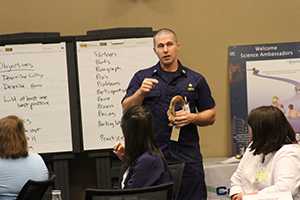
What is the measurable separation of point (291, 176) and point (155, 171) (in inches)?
25.9

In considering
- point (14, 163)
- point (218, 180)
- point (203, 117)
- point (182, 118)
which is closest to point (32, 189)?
point (14, 163)

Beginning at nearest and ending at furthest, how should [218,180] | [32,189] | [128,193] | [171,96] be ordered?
[128,193] < [32,189] < [171,96] < [218,180]

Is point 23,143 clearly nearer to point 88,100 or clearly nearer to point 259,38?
point 88,100

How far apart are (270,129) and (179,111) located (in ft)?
2.18

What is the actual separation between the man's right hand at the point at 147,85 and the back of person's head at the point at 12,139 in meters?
0.84

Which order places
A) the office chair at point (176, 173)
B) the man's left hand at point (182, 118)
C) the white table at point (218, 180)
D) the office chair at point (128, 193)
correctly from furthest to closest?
Answer: the white table at point (218, 180)
the man's left hand at point (182, 118)
the office chair at point (176, 173)
the office chair at point (128, 193)

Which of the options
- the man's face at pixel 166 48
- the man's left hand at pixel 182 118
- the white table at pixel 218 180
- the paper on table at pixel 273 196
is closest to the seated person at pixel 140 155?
the paper on table at pixel 273 196

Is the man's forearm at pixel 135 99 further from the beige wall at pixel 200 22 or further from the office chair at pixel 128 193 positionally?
the beige wall at pixel 200 22

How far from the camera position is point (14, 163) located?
3525 mm

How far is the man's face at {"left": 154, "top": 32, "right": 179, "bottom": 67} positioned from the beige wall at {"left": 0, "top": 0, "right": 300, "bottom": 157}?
58.1 inches

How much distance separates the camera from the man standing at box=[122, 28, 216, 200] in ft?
11.3

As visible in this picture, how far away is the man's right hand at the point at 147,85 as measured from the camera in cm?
331

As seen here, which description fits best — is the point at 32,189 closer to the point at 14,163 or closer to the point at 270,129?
the point at 14,163

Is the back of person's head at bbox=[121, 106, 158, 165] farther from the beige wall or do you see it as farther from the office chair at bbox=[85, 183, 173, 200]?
the beige wall
